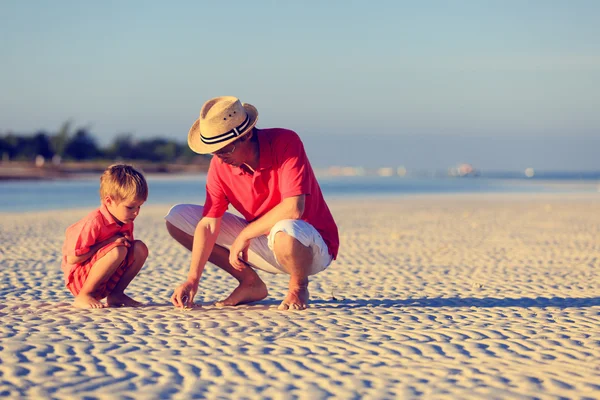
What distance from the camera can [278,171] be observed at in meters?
4.11

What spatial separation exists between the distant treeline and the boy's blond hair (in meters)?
67.8

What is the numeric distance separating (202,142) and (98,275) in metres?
0.98

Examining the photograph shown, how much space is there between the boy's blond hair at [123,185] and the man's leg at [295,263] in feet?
2.53

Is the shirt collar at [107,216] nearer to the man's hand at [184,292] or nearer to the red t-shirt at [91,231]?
the red t-shirt at [91,231]

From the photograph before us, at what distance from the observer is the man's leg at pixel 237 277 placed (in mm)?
4488

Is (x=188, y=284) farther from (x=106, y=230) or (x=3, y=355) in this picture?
(x=3, y=355)

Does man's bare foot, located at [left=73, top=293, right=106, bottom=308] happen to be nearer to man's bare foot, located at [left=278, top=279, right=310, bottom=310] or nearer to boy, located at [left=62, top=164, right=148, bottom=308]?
boy, located at [left=62, top=164, right=148, bottom=308]

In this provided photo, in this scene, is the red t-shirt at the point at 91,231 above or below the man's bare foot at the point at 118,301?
above

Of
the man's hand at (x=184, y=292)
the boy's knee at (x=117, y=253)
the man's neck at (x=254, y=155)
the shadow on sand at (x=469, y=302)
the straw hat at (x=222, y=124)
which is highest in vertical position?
the straw hat at (x=222, y=124)

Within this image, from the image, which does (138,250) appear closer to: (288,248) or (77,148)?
(288,248)

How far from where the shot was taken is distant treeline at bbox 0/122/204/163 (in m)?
70.6

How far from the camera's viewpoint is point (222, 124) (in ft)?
12.7

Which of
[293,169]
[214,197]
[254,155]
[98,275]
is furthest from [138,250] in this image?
[293,169]

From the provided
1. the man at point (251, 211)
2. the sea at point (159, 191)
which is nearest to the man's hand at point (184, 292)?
the man at point (251, 211)
